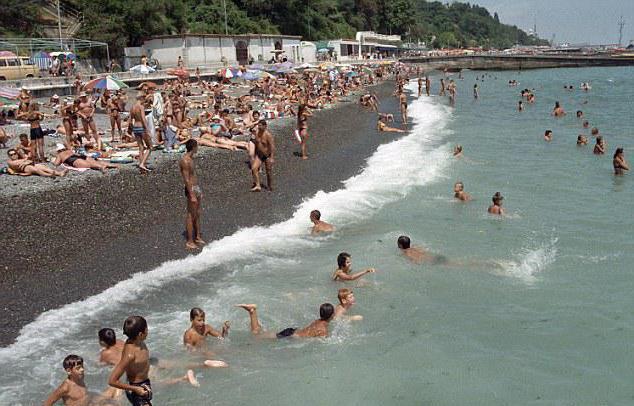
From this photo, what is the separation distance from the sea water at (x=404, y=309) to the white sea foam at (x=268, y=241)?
3 centimetres

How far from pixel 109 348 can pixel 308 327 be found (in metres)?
2.32

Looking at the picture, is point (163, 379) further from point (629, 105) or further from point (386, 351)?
point (629, 105)

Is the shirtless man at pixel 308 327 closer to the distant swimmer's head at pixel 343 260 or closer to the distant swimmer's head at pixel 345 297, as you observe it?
the distant swimmer's head at pixel 345 297

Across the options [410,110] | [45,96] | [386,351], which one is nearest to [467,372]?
[386,351]

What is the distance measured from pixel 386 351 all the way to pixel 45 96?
23922mm

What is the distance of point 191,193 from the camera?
8656 millimetres

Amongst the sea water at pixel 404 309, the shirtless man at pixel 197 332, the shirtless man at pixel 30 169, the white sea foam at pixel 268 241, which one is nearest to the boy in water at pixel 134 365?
the sea water at pixel 404 309

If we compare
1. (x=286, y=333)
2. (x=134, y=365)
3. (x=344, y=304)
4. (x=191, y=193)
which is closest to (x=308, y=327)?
(x=286, y=333)

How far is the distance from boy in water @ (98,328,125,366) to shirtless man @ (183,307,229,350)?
767 millimetres

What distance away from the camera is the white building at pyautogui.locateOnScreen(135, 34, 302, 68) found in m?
41.5

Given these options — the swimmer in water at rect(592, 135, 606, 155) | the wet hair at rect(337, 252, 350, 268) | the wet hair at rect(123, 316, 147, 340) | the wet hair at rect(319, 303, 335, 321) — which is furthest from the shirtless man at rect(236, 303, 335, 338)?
the swimmer in water at rect(592, 135, 606, 155)

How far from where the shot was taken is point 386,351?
21.3ft

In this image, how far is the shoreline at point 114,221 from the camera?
7727 mm

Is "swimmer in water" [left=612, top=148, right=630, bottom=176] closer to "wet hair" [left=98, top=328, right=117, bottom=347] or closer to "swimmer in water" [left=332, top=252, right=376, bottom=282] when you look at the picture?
"swimmer in water" [left=332, top=252, right=376, bottom=282]
